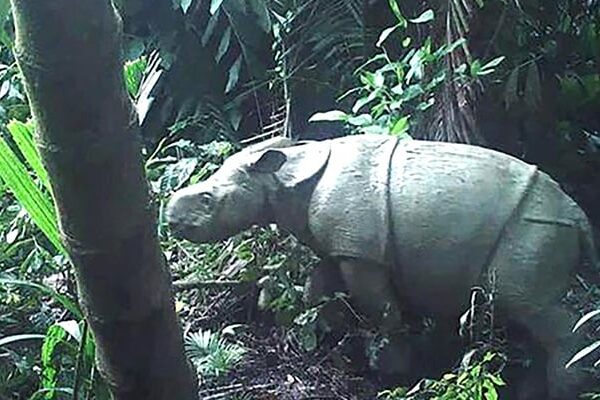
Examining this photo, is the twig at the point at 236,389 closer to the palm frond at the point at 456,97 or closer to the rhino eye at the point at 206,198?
the rhino eye at the point at 206,198

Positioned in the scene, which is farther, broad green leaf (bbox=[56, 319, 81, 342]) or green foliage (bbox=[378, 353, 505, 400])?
broad green leaf (bbox=[56, 319, 81, 342])

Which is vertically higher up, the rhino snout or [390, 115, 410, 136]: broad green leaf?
[390, 115, 410, 136]: broad green leaf

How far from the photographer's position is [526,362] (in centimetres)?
142

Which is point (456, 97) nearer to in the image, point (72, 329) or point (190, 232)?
point (190, 232)

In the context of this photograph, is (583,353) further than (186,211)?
No

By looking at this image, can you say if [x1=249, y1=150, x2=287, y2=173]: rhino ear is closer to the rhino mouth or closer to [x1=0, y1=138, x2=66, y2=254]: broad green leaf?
the rhino mouth

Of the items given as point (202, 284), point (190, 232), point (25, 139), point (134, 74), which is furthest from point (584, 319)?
point (134, 74)

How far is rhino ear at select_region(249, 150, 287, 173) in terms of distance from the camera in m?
1.43

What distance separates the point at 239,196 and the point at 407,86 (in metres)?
0.47

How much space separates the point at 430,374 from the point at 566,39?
0.87 meters

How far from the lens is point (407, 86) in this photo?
1.76 meters

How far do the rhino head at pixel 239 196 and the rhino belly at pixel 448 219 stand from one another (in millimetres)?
146

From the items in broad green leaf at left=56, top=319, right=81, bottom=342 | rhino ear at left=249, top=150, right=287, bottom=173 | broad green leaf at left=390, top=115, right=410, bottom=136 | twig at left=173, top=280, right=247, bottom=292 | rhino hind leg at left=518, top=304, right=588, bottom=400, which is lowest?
twig at left=173, top=280, right=247, bottom=292

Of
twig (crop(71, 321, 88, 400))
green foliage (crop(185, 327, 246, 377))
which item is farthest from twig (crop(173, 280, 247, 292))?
twig (crop(71, 321, 88, 400))
